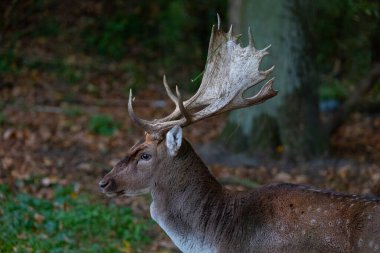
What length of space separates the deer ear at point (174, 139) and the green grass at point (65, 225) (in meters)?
1.97

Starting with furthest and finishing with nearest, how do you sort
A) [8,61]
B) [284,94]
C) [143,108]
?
[8,61], [143,108], [284,94]

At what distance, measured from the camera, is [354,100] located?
11.3 meters

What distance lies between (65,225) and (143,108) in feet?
18.0

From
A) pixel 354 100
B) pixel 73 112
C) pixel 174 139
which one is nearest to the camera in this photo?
pixel 174 139

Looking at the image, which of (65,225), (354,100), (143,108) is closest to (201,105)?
(65,225)

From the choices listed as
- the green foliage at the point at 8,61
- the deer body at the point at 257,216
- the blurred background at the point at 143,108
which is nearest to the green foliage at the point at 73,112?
the blurred background at the point at 143,108

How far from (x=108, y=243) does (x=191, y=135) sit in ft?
14.0

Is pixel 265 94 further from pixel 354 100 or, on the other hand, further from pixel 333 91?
pixel 333 91

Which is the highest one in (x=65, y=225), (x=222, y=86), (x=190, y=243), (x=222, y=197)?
(x=222, y=86)

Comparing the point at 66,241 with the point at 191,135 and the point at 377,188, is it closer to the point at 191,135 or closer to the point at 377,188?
the point at 377,188

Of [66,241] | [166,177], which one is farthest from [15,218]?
[166,177]

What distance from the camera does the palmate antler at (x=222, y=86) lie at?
20.5ft

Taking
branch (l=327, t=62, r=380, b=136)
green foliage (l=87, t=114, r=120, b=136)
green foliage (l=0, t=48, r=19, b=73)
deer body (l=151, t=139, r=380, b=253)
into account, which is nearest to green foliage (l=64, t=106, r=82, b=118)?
green foliage (l=87, t=114, r=120, b=136)

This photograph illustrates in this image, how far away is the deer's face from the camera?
245 inches
